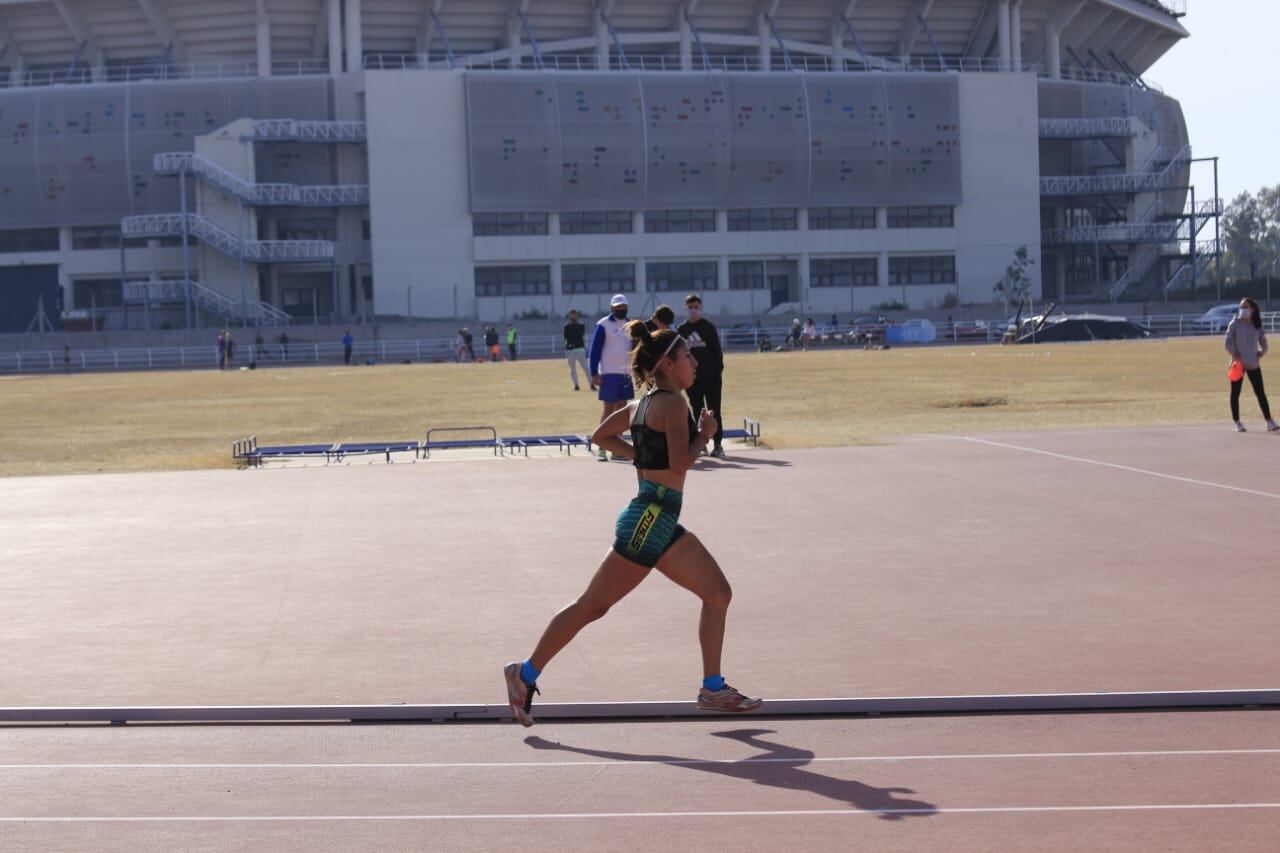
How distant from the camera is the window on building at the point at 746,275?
92.9 metres

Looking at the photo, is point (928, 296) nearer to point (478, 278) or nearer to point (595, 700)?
point (478, 278)

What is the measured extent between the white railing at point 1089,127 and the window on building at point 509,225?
29.6 metres

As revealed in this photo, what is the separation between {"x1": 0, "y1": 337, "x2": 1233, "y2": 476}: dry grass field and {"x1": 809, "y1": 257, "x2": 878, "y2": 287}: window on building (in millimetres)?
36279

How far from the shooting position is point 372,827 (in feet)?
20.1

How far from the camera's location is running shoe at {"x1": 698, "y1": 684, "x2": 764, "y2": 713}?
759cm

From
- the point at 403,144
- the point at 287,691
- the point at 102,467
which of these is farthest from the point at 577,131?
the point at 287,691

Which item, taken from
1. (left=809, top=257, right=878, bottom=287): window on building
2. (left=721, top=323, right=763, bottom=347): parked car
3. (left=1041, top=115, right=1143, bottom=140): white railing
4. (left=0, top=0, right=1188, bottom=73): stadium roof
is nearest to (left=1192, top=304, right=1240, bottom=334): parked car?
(left=1041, top=115, right=1143, bottom=140): white railing

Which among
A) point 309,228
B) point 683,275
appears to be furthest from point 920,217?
point 309,228

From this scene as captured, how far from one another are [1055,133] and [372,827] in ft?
313

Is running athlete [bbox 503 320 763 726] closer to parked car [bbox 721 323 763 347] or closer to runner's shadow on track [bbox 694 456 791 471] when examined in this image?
runner's shadow on track [bbox 694 456 791 471]

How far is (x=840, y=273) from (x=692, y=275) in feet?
27.7

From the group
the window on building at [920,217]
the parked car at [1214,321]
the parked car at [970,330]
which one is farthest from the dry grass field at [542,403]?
the window on building at [920,217]

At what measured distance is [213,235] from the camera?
281 feet

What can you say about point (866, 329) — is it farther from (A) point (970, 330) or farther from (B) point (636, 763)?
(B) point (636, 763)
